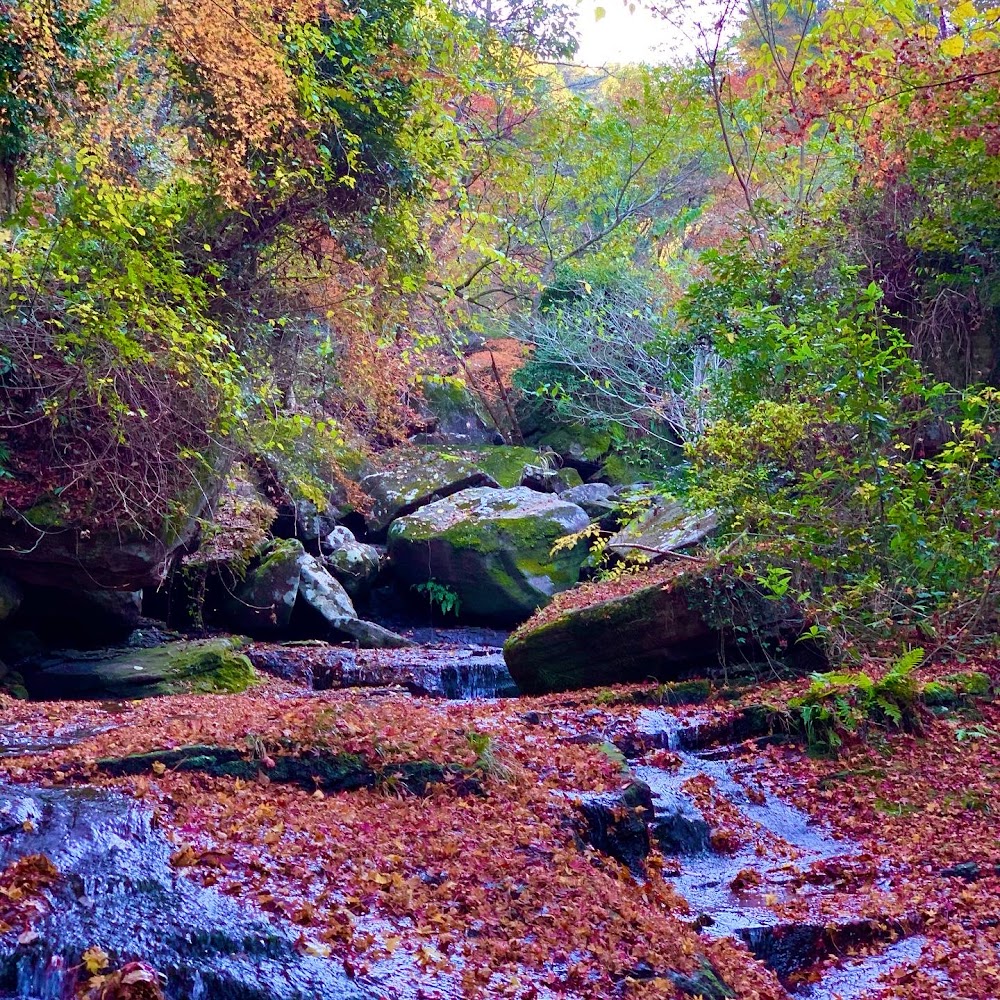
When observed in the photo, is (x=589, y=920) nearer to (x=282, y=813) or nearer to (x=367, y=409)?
(x=282, y=813)

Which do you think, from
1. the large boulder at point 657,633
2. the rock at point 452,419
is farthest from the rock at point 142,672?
the rock at point 452,419

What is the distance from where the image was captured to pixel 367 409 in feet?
47.0

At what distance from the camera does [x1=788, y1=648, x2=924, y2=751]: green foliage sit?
706cm

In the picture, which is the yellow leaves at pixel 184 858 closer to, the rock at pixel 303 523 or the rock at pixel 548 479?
the rock at pixel 303 523

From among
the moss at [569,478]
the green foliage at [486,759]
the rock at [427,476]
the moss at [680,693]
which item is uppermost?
the rock at [427,476]

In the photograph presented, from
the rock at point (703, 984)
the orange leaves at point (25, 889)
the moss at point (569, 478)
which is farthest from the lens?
the moss at point (569, 478)

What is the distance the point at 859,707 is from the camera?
7227mm

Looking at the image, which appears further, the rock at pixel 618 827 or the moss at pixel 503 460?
the moss at pixel 503 460

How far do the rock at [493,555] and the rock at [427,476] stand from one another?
127cm

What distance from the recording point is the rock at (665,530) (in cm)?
1116

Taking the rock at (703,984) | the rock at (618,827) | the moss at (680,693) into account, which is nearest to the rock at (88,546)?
the moss at (680,693)

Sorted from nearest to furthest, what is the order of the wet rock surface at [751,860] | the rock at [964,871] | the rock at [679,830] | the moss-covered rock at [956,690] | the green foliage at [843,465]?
→ the wet rock surface at [751,860] < the rock at [964,871] < the rock at [679,830] < the green foliage at [843,465] < the moss-covered rock at [956,690]

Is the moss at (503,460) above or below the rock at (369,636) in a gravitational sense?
above

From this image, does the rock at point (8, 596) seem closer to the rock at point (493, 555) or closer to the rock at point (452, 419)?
the rock at point (493, 555)
